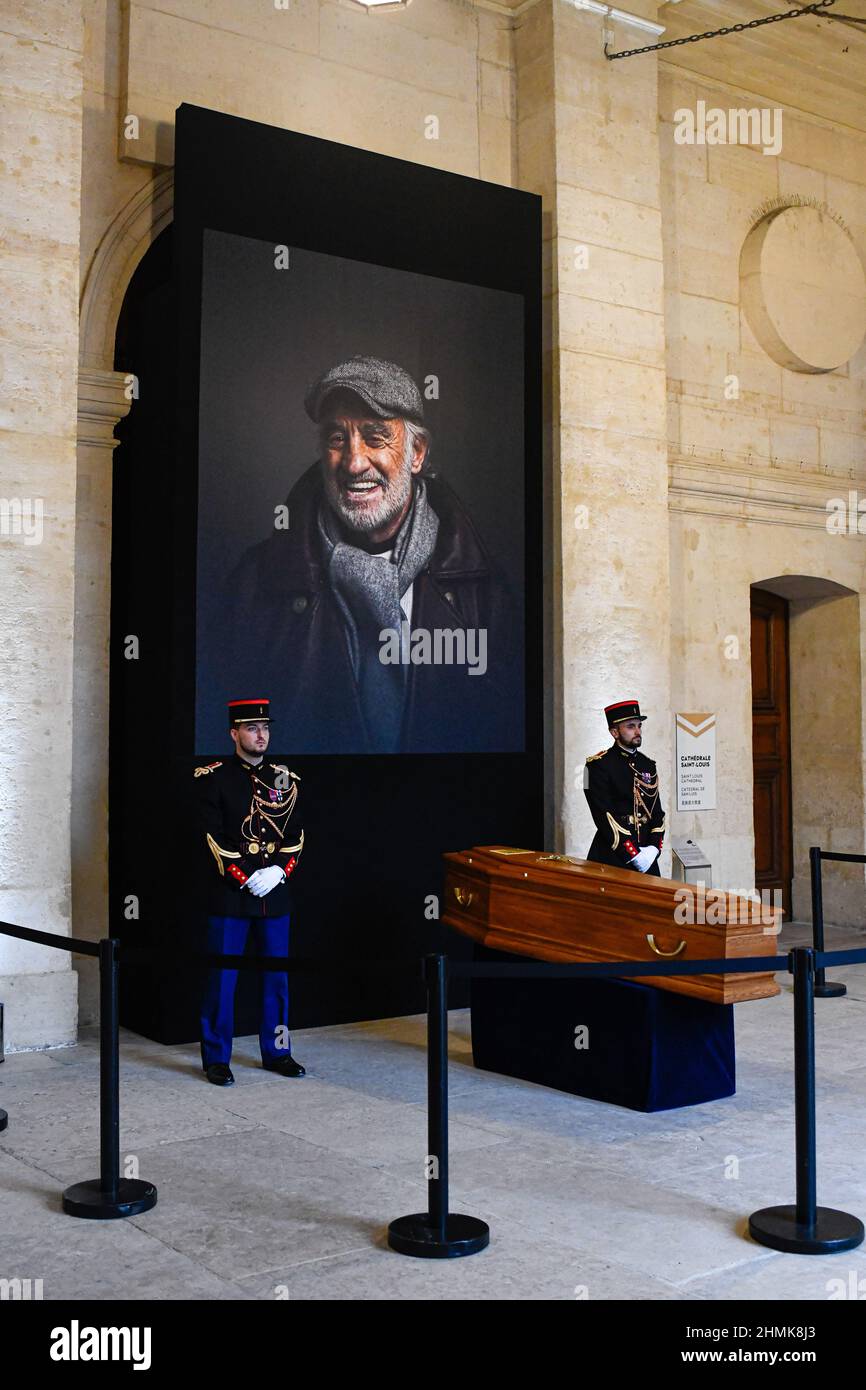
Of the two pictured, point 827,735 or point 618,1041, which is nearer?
point 618,1041

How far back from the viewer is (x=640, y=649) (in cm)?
948

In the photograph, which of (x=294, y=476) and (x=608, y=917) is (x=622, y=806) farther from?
(x=294, y=476)

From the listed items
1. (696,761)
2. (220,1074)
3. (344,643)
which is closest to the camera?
(220,1074)

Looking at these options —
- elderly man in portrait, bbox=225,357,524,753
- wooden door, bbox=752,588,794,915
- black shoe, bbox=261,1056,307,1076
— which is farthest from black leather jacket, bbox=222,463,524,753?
wooden door, bbox=752,588,794,915

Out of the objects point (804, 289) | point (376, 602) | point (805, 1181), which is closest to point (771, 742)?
point (804, 289)

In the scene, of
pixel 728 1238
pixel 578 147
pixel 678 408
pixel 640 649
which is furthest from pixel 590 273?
pixel 728 1238

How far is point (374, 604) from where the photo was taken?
8.09 m

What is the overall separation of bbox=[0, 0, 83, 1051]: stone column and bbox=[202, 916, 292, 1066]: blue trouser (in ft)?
3.02

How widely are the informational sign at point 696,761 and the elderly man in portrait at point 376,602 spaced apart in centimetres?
196

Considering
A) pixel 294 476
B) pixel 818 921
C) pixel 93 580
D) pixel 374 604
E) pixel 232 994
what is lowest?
pixel 232 994

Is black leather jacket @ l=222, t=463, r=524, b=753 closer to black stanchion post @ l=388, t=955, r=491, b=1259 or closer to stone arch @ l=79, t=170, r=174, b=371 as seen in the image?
stone arch @ l=79, t=170, r=174, b=371

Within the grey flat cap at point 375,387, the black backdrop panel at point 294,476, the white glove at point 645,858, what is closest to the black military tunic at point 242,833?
the black backdrop panel at point 294,476

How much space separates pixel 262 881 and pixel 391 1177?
1.89m

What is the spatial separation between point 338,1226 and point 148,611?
4052 mm
